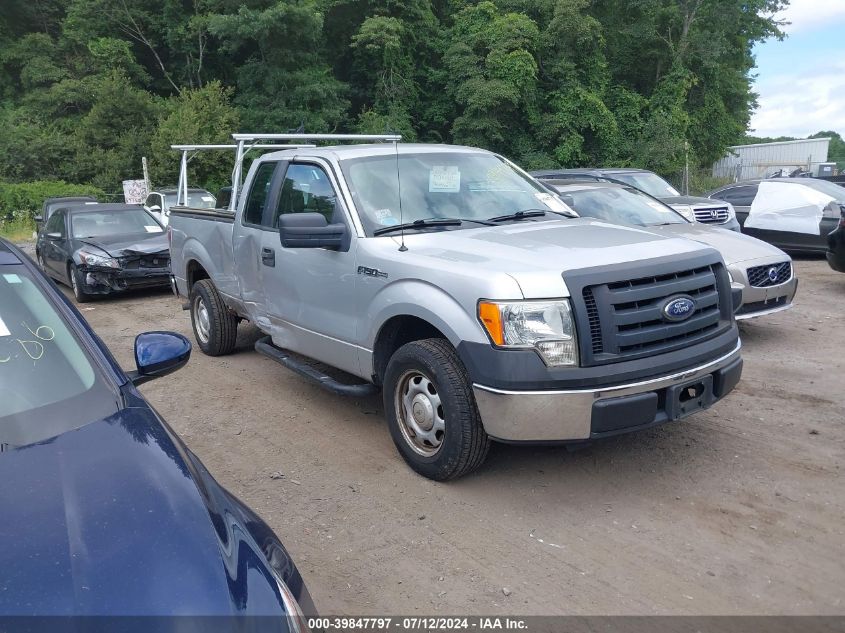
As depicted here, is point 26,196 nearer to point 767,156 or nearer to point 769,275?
point 769,275

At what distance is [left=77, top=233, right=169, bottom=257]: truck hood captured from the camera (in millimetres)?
11641

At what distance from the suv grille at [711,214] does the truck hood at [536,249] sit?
20.1ft

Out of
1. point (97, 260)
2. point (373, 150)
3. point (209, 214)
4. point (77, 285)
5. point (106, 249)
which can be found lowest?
point (77, 285)

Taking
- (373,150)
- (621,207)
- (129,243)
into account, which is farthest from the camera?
(129,243)

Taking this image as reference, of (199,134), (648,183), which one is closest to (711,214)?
(648,183)

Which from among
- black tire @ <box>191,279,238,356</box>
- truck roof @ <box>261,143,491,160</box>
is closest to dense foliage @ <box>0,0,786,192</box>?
black tire @ <box>191,279,238,356</box>

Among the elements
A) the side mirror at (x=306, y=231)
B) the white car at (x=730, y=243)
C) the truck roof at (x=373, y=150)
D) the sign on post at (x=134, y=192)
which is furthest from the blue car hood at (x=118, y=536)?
the sign on post at (x=134, y=192)

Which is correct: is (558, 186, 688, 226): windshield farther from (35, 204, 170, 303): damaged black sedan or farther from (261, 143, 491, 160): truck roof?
(35, 204, 170, 303): damaged black sedan

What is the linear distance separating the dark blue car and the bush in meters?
28.3

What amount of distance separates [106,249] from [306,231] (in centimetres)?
820

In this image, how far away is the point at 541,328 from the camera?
12.5 feet

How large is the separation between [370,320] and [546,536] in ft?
5.78

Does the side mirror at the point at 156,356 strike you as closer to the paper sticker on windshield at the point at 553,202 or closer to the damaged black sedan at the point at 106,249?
the paper sticker on windshield at the point at 553,202

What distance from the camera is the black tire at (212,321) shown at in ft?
23.8
